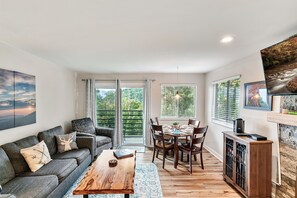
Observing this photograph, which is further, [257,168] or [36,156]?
[36,156]

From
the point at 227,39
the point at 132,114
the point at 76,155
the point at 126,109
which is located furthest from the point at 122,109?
the point at 227,39

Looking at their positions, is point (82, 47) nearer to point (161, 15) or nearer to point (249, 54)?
point (161, 15)

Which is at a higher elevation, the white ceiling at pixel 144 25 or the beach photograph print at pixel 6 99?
the white ceiling at pixel 144 25

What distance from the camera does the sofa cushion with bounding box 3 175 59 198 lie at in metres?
2.08

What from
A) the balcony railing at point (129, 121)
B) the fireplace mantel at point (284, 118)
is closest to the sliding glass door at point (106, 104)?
the balcony railing at point (129, 121)

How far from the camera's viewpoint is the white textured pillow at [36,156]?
2695 mm

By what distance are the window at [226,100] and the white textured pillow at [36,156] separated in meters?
3.89

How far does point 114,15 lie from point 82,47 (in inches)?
52.7

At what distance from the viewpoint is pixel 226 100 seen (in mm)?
4496

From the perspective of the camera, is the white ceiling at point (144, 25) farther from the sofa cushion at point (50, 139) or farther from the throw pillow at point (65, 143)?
the throw pillow at point (65, 143)

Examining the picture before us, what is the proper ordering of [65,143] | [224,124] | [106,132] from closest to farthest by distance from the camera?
1. [65,143]
2. [224,124]
3. [106,132]

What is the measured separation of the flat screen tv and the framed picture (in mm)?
533

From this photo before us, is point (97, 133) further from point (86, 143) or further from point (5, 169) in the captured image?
point (5, 169)

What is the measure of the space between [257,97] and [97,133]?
4080 mm
